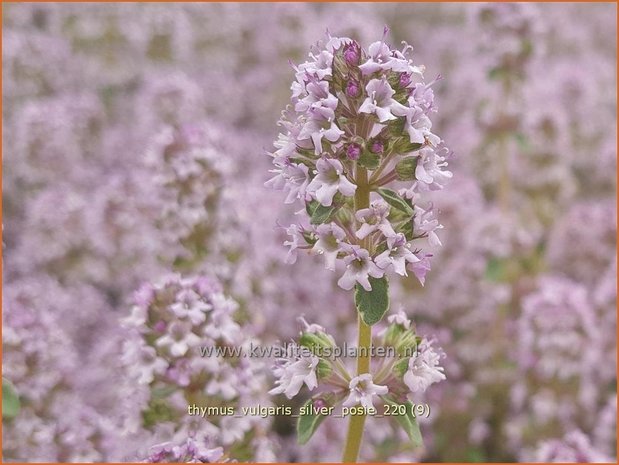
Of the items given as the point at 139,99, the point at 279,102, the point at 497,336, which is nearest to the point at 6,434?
the point at 497,336

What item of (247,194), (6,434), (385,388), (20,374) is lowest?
(6,434)

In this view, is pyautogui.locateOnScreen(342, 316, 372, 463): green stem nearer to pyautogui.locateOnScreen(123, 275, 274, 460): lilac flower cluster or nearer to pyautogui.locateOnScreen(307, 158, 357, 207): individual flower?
pyautogui.locateOnScreen(307, 158, 357, 207): individual flower

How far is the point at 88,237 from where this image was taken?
3750mm

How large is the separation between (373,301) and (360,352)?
0.15 metres

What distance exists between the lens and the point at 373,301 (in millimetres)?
1396

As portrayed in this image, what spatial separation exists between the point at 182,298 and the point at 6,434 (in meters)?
0.88

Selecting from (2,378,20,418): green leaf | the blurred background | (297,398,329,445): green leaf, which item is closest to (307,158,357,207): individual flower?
(297,398,329,445): green leaf

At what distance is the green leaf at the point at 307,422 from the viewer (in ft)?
4.84

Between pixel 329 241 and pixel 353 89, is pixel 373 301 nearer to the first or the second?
pixel 329 241

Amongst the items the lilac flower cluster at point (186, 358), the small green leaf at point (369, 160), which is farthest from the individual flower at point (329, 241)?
the lilac flower cluster at point (186, 358)

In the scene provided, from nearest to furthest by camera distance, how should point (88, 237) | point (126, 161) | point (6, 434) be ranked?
point (6, 434), point (88, 237), point (126, 161)

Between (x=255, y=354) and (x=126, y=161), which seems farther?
(x=126, y=161)

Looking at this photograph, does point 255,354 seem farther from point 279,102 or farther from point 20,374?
point 279,102

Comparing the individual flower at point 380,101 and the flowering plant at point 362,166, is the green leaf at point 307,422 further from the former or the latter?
the individual flower at point 380,101
